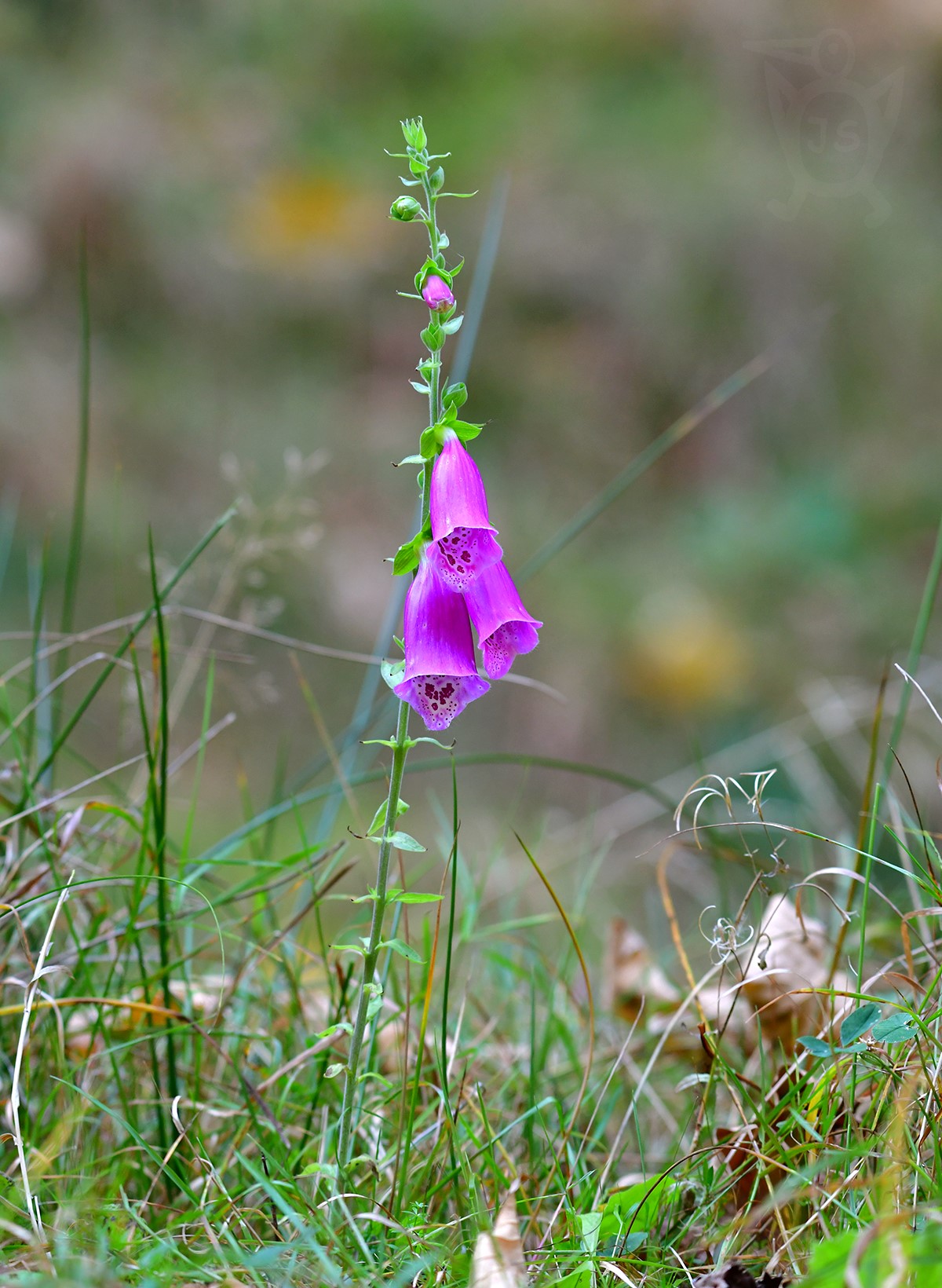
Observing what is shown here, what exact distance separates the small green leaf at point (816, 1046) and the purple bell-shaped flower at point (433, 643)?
25.4 inches

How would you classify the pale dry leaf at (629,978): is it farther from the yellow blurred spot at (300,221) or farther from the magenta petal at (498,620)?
the yellow blurred spot at (300,221)

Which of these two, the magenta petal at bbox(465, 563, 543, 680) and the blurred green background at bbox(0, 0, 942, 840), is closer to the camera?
the magenta petal at bbox(465, 563, 543, 680)

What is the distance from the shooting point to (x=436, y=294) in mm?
1342

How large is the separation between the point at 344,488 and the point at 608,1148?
4.82 m

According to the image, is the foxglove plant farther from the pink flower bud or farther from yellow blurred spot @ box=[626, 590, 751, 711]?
yellow blurred spot @ box=[626, 590, 751, 711]

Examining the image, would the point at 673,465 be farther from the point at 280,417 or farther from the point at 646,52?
the point at 646,52

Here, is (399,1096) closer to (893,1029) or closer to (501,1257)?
(501,1257)

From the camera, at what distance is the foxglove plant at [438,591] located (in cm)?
137

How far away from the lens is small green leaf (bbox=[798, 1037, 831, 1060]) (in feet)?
4.85

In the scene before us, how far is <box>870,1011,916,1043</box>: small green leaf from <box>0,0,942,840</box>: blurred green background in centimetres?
403
